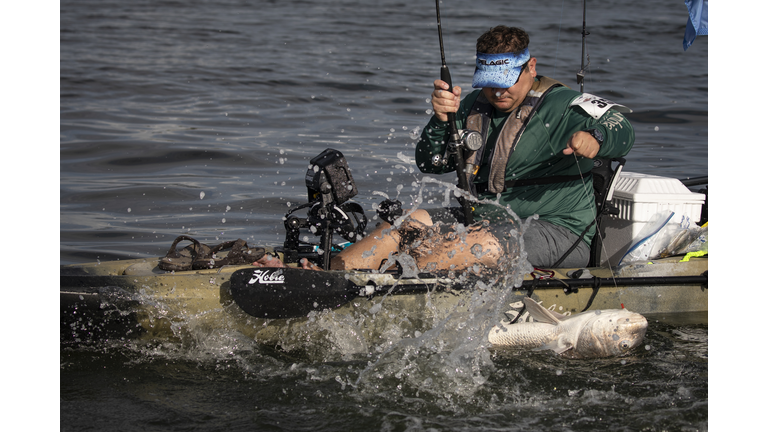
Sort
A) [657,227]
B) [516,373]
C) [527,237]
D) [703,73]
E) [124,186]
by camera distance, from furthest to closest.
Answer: [703,73] < [124,186] < [657,227] < [527,237] < [516,373]

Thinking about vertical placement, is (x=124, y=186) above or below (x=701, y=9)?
below

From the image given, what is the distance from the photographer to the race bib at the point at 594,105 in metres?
4.04

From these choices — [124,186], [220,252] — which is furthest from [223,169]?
[220,252]

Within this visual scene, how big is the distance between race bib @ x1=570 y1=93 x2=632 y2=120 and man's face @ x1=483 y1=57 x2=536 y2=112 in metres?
0.30

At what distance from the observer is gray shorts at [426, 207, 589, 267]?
13.4ft

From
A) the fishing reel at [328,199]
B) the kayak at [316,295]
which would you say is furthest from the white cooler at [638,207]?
the fishing reel at [328,199]

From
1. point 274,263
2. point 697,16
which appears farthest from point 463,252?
point 697,16

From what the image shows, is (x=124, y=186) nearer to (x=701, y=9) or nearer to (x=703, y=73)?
(x=701, y=9)

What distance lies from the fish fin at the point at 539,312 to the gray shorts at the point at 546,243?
0.38 meters

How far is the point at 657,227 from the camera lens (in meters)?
4.45

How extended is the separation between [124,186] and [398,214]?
469 cm

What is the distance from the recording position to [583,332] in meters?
3.82

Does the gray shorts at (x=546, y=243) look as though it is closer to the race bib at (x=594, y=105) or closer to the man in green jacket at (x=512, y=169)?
the man in green jacket at (x=512, y=169)

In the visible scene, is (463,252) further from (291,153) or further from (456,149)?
(291,153)
